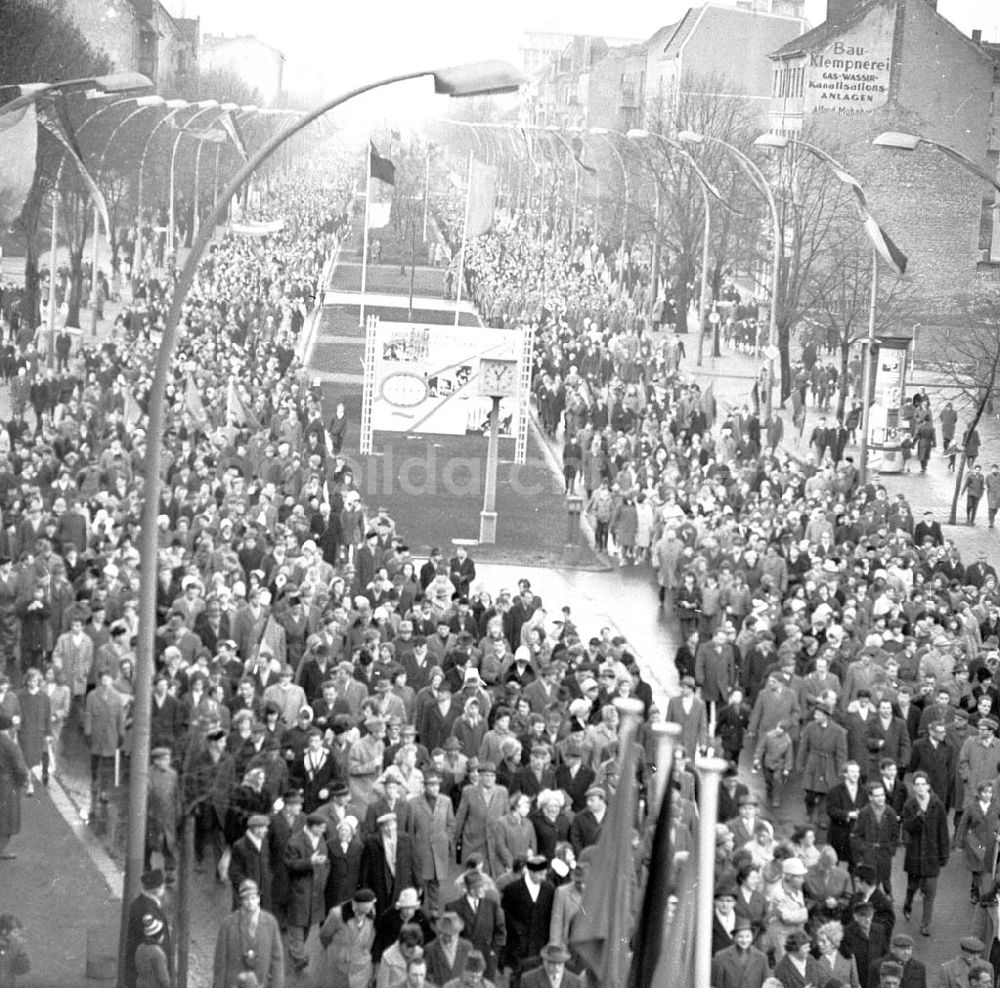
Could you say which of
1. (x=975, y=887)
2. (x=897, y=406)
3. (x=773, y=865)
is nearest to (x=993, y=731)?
(x=975, y=887)

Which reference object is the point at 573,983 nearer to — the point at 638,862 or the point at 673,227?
the point at 638,862

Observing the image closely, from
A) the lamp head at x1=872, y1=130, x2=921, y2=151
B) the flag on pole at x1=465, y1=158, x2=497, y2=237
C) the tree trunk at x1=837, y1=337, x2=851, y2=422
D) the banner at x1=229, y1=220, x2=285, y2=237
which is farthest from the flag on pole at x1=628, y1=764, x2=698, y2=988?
the flag on pole at x1=465, y1=158, x2=497, y2=237

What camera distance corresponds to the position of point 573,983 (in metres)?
12.1

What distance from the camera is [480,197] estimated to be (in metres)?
51.1

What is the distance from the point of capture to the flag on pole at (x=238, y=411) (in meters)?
34.3

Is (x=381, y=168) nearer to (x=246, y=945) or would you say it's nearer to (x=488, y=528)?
(x=488, y=528)

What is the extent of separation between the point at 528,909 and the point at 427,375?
23458 mm

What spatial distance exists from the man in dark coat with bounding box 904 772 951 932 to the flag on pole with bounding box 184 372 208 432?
64.6ft

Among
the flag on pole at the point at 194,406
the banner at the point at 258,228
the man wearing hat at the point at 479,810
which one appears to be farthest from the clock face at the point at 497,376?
the man wearing hat at the point at 479,810

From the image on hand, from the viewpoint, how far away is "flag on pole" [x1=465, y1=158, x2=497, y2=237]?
5056 cm

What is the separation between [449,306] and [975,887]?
54.2 metres

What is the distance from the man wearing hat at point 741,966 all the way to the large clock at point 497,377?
19686 millimetres

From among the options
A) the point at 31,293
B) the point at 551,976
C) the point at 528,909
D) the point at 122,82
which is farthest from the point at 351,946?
the point at 31,293

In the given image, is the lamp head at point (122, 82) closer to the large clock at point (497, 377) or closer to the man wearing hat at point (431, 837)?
the man wearing hat at point (431, 837)
